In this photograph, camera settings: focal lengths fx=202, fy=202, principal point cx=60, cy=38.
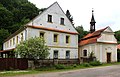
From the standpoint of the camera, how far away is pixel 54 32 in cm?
3388

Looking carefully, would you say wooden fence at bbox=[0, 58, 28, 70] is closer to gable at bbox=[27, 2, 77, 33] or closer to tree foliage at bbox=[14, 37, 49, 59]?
tree foliage at bbox=[14, 37, 49, 59]

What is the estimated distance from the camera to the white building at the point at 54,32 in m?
31.5

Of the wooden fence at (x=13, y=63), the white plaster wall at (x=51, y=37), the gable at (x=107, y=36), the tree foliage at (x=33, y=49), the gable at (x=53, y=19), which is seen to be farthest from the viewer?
the gable at (x=107, y=36)

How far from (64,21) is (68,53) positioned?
5726 mm

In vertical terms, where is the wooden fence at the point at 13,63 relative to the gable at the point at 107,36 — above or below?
below

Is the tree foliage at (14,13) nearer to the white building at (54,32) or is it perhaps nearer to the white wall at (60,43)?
the white building at (54,32)

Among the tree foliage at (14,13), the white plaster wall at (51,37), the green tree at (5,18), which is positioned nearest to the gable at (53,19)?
the white plaster wall at (51,37)

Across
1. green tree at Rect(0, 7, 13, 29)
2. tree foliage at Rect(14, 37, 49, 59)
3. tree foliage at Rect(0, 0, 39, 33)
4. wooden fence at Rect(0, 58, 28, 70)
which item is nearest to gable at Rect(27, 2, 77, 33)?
tree foliage at Rect(14, 37, 49, 59)

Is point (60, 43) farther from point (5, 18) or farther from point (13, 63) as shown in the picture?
point (5, 18)

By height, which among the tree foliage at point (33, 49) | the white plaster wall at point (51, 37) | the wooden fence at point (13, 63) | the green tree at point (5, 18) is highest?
the green tree at point (5, 18)

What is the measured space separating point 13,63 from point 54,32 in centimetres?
1187

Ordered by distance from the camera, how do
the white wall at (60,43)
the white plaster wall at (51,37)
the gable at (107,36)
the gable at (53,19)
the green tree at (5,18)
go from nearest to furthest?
the white plaster wall at (51,37) → the white wall at (60,43) → the gable at (53,19) → the gable at (107,36) → the green tree at (5,18)

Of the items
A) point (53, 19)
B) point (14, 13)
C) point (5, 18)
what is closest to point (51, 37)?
point (53, 19)

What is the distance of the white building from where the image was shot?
104 feet
